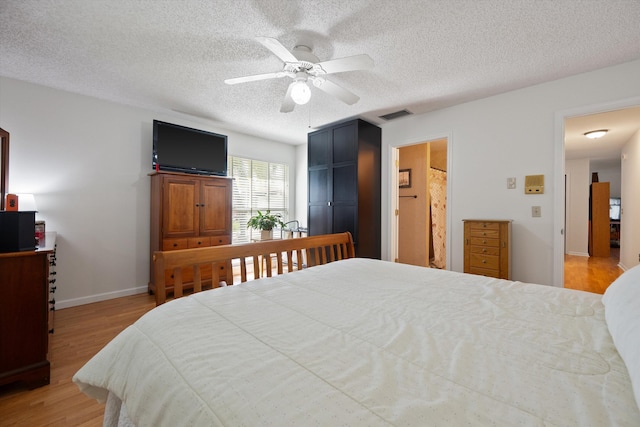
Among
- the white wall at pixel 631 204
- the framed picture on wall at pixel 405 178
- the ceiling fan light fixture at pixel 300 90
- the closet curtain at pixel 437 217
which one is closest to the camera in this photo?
the ceiling fan light fixture at pixel 300 90

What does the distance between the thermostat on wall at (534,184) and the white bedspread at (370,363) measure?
2.00m

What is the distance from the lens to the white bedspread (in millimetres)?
553

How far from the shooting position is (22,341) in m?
1.71

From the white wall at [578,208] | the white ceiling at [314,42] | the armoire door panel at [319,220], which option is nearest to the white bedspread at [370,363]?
the white ceiling at [314,42]

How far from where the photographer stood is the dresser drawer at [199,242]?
3.56 meters

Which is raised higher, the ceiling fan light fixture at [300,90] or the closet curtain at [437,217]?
the ceiling fan light fixture at [300,90]

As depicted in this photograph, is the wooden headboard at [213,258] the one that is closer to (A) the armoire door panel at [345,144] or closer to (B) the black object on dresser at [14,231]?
(B) the black object on dresser at [14,231]

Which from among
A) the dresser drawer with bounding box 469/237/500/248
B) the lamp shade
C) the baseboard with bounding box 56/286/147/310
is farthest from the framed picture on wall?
the lamp shade

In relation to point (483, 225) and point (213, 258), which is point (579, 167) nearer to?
point (483, 225)

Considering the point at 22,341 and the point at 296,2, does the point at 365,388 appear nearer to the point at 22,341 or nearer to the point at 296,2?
the point at 296,2

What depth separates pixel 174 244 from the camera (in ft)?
11.2

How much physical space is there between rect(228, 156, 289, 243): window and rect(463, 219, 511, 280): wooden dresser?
3.45 metres

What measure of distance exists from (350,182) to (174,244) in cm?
249

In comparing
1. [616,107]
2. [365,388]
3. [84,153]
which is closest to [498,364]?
[365,388]
